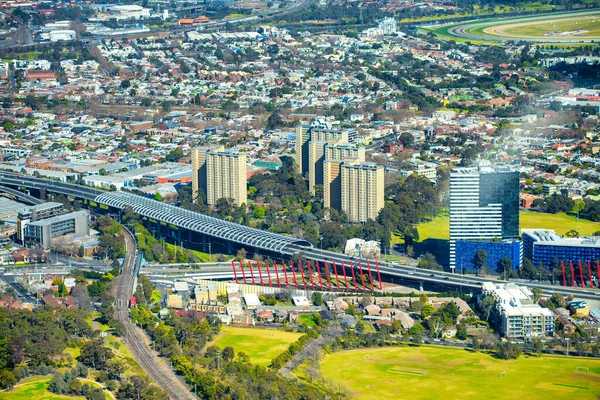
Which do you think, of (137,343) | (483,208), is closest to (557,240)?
(483,208)

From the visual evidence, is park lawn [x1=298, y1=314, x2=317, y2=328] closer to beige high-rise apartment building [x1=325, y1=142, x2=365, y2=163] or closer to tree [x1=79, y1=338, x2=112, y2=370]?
tree [x1=79, y1=338, x2=112, y2=370]

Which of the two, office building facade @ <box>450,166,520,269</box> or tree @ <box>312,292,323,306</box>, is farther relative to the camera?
office building facade @ <box>450,166,520,269</box>

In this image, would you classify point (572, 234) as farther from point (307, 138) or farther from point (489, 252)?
point (307, 138)

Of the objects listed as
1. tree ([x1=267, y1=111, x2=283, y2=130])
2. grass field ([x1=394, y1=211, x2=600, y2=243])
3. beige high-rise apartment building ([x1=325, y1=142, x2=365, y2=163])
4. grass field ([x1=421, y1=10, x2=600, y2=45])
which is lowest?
grass field ([x1=394, y1=211, x2=600, y2=243])

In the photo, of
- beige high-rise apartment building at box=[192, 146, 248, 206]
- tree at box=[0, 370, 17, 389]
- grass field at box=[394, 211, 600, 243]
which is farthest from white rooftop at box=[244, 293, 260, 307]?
beige high-rise apartment building at box=[192, 146, 248, 206]

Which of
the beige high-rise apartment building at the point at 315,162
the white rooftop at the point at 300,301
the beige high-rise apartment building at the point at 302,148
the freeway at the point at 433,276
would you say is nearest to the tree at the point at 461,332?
the freeway at the point at 433,276

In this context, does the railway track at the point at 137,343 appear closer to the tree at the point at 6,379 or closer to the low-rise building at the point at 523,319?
the tree at the point at 6,379
